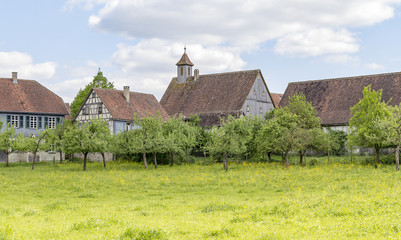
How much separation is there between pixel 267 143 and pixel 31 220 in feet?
112

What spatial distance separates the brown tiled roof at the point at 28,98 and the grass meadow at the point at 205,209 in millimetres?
31921

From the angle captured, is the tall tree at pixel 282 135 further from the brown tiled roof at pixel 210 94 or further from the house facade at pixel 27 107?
the house facade at pixel 27 107

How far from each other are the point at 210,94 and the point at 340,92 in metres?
20.2

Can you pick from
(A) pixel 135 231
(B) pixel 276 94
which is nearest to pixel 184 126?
(A) pixel 135 231

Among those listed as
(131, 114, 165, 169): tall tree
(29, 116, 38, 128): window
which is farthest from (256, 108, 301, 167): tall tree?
(29, 116, 38, 128): window

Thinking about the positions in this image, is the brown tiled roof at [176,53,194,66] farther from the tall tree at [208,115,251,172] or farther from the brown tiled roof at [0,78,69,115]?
the tall tree at [208,115,251,172]

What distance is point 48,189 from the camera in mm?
32344

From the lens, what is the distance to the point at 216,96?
77.8m

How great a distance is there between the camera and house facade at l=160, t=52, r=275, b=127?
73562mm

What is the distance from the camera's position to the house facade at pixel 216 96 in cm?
7356

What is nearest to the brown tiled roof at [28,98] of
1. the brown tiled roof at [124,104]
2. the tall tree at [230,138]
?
the brown tiled roof at [124,104]

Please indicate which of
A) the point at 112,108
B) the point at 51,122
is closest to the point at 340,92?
the point at 112,108

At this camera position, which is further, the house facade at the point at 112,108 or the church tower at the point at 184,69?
the church tower at the point at 184,69

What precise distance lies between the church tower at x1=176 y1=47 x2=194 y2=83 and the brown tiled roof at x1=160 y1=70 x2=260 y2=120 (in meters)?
1.10
